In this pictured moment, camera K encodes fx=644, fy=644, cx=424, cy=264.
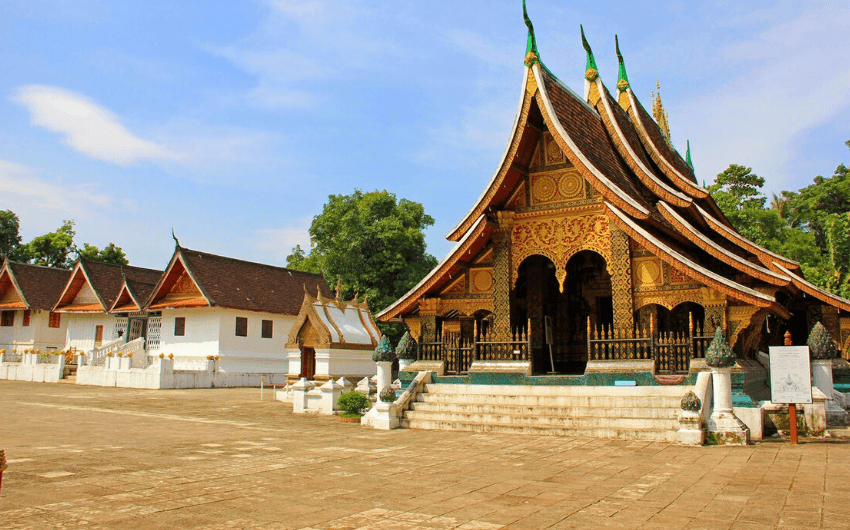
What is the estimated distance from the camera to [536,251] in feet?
43.8

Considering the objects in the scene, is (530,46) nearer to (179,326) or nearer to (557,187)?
(557,187)

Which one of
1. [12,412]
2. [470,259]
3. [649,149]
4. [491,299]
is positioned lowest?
[12,412]

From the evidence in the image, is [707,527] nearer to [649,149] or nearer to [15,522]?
[15,522]

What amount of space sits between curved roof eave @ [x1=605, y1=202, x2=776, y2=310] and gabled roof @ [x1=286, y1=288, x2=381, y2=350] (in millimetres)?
10391

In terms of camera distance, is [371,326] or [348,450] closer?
[348,450]

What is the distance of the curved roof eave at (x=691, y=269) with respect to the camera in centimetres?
1073

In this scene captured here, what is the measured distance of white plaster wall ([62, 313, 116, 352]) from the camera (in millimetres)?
33472

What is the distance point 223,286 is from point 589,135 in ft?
64.0

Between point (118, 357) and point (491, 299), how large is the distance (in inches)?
707

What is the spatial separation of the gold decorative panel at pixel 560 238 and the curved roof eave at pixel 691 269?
0.63m

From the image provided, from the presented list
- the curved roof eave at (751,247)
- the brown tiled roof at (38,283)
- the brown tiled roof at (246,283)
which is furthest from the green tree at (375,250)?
the curved roof eave at (751,247)

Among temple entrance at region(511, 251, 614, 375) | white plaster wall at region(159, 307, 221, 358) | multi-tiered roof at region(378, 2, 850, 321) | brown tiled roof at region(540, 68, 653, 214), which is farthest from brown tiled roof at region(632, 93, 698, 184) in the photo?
white plaster wall at region(159, 307, 221, 358)

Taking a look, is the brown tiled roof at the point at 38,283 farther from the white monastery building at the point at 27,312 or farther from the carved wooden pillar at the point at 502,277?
the carved wooden pillar at the point at 502,277

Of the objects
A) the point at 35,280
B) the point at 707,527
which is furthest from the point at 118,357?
the point at 707,527
